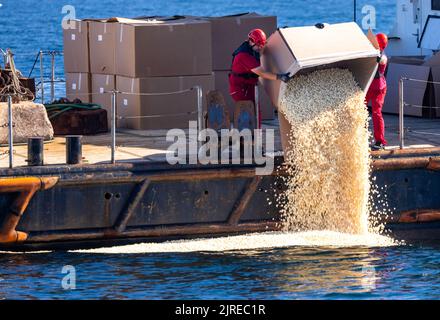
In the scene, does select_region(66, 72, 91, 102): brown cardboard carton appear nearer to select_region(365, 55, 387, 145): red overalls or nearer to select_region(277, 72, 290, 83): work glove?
select_region(277, 72, 290, 83): work glove

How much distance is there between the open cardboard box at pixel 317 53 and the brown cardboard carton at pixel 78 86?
3.59m

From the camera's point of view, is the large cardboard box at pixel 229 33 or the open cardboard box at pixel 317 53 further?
the large cardboard box at pixel 229 33

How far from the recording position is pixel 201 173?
1675cm

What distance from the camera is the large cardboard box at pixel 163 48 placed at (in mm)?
18484

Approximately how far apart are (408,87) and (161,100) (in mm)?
3694

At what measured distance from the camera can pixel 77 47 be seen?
19828 millimetres

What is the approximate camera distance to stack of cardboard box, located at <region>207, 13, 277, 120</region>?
19453 mm

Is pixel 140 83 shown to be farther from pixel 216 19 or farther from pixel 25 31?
pixel 25 31

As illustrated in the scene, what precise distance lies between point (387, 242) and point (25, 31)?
5216 cm

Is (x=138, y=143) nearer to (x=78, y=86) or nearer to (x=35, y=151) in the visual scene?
(x=35, y=151)

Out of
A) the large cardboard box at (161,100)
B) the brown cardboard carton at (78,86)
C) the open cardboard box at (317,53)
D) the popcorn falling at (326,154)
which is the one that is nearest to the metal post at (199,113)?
the open cardboard box at (317,53)

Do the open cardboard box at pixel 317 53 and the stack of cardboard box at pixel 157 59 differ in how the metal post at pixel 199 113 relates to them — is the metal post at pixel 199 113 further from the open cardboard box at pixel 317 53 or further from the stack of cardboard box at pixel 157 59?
the stack of cardboard box at pixel 157 59

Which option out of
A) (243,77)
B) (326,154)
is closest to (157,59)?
(243,77)

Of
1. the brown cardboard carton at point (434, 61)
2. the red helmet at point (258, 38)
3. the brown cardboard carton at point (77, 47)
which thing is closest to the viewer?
the red helmet at point (258, 38)
